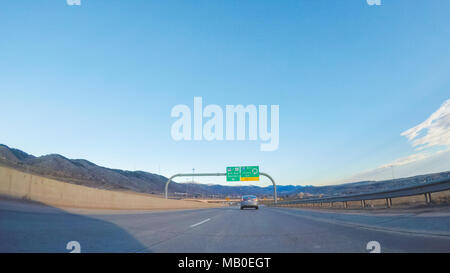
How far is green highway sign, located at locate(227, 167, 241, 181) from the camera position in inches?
1622

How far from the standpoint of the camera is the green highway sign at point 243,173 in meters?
41.3

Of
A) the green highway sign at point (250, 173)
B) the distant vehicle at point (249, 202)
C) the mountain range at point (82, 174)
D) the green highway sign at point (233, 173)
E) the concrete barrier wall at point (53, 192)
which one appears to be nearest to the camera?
the concrete barrier wall at point (53, 192)

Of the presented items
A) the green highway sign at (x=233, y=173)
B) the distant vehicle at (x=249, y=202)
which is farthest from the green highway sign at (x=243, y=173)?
the distant vehicle at (x=249, y=202)

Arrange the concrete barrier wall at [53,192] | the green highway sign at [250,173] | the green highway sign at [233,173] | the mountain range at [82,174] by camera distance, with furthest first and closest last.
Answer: the green highway sign at [250,173] → the green highway sign at [233,173] → the mountain range at [82,174] → the concrete barrier wall at [53,192]

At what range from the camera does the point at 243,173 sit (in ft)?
137

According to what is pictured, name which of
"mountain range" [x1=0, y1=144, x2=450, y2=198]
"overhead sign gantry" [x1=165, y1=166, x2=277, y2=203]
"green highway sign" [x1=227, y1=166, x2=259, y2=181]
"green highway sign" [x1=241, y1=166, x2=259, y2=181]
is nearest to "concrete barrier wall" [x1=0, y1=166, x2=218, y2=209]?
"mountain range" [x1=0, y1=144, x2=450, y2=198]

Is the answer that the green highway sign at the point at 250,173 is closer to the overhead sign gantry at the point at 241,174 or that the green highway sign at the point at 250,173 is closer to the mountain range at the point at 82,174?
the overhead sign gantry at the point at 241,174

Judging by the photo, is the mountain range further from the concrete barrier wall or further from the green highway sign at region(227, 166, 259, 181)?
the green highway sign at region(227, 166, 259, 181)

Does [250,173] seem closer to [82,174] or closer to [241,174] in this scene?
[241,174]

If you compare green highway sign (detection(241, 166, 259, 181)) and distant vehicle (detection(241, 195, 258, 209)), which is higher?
green highway sign (detection(241, 166, 259, 181))
